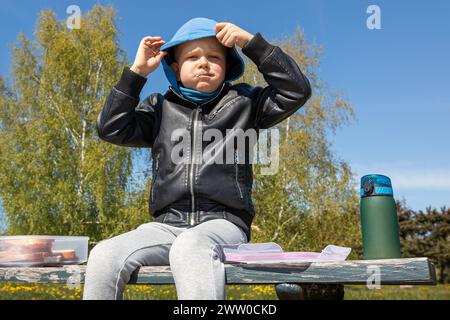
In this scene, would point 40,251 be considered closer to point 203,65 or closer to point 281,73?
point 203,65

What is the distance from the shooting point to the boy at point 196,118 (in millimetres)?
2246

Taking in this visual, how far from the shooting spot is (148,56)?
2.61m

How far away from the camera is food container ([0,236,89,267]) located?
93.9 inches

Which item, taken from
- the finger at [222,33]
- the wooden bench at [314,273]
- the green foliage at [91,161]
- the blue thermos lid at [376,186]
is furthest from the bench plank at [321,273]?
the green foliage at [91,161]

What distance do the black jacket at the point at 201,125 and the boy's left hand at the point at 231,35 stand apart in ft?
0.14

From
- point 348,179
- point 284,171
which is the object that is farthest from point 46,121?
point 348,179

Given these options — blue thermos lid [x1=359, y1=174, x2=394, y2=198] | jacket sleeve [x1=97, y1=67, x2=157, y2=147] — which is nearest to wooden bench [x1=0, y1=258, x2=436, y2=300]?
blue thermos lid [x1=359, y1=174, x2=394, y2=198]

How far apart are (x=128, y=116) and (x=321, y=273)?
1.30m

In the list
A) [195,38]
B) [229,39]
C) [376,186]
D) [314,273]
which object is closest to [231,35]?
[229,39]

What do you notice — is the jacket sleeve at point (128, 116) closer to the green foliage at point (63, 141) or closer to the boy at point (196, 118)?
the boy at point (196, 118)

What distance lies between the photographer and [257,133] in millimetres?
2629

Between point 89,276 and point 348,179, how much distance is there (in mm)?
12427
